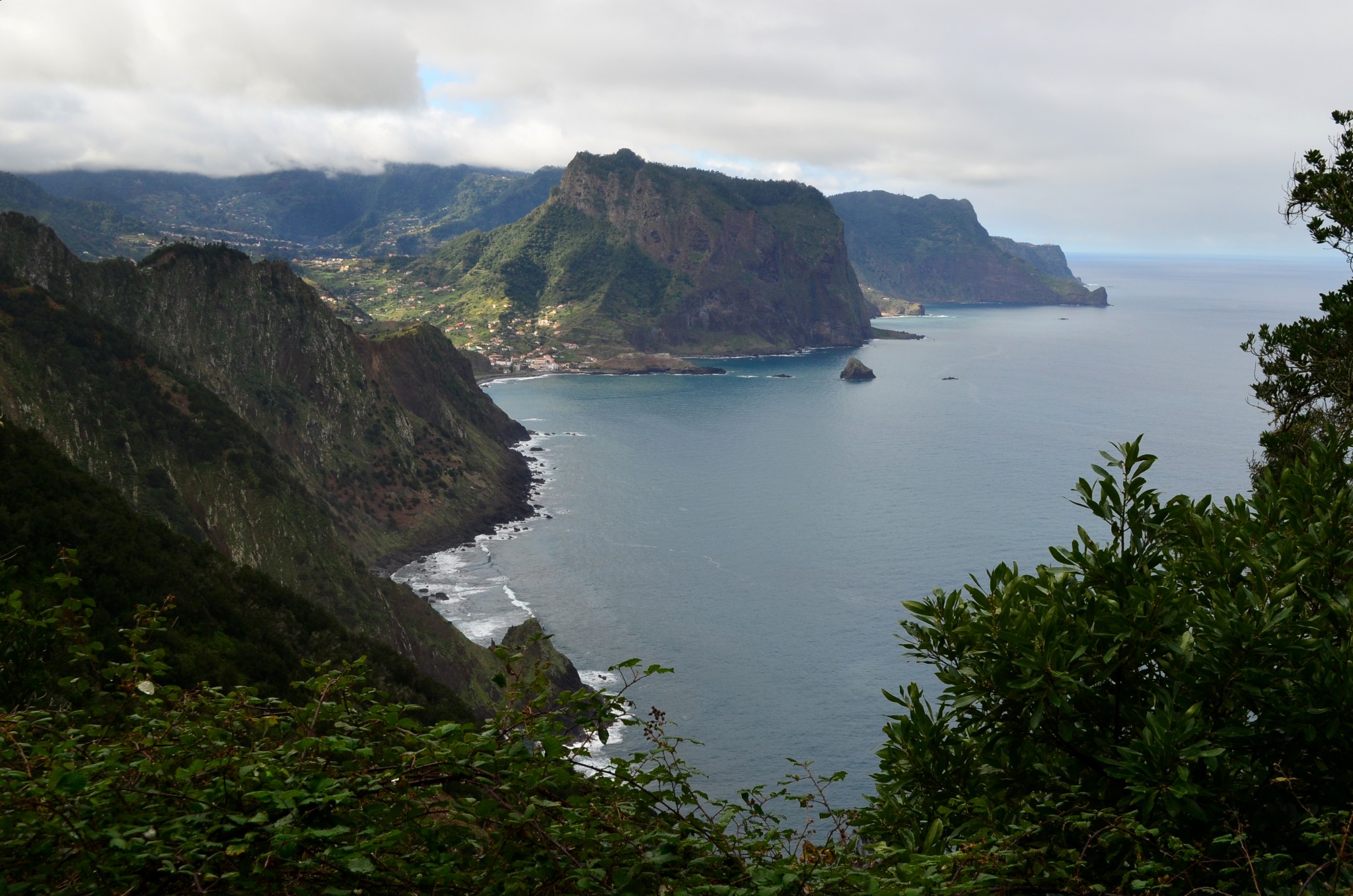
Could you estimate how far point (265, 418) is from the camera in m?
114

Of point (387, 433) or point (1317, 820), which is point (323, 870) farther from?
point (387, 433)

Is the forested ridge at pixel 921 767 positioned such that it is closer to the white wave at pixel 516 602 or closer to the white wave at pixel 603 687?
the white wave at pixel 603 687

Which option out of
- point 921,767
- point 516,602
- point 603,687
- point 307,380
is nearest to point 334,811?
point 921,767

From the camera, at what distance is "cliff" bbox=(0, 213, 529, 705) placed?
A: 76000 millimetres

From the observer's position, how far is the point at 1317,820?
8.70 metres

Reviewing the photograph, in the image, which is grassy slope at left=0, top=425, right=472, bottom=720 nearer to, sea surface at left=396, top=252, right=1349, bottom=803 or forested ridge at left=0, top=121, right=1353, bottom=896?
forested ridge at left=0, top=121, right=1353, bottom=896

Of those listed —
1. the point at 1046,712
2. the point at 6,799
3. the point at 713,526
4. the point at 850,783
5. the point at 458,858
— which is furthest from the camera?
the point at 713,526

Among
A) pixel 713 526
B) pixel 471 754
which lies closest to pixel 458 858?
pixel 471 754

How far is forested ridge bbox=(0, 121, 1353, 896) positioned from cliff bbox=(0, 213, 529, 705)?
7001 centimetres

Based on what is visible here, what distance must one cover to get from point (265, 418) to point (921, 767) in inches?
4518

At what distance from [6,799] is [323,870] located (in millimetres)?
2743

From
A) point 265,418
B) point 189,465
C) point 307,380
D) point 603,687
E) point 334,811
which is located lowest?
point 603,687

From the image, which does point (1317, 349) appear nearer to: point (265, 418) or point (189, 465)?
point (189, 465)

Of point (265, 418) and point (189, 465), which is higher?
point (265, 418)
